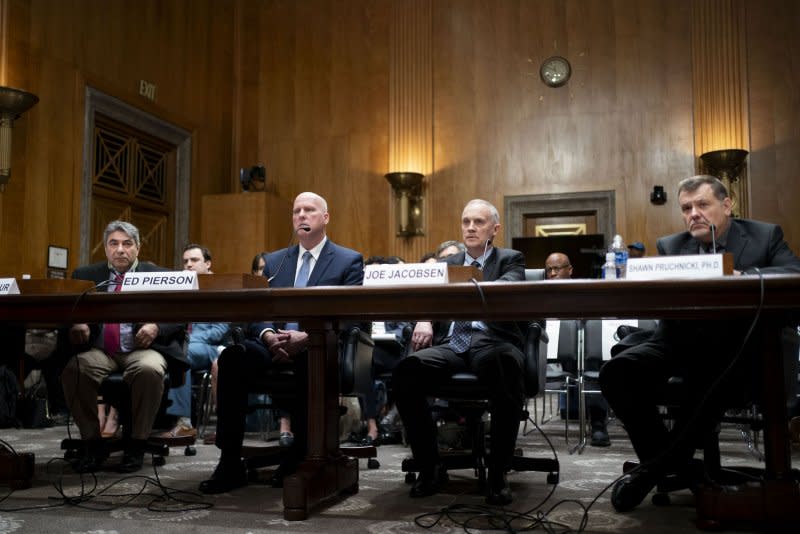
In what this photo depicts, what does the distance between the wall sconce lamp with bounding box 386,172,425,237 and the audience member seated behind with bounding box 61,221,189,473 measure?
469 centimetres

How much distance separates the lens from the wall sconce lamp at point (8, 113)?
18.2ft

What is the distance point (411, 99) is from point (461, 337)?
5.62 m

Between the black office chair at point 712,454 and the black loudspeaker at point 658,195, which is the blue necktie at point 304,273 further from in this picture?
the black loudspeaker at point 658,195

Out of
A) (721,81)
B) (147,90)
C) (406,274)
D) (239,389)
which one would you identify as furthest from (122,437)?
(721,81)

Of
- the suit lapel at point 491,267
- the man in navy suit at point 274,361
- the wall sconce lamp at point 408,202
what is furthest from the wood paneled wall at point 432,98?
the suit lapel at point 491,267

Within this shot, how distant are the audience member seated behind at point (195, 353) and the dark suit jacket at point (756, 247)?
107 inches

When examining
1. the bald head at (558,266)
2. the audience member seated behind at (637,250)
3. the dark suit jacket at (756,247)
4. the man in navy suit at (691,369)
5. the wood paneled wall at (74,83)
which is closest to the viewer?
the man in navy suit at (691,369)

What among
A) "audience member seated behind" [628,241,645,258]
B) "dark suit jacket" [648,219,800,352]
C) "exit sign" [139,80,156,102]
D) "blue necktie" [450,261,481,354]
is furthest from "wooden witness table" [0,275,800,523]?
"exit sign" [139,80,156,102]

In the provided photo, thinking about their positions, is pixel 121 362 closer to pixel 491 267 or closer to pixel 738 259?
pixel 491 267

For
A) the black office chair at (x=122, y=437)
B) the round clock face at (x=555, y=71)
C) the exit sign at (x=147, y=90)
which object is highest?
the round clock face at (x=555, y=71)

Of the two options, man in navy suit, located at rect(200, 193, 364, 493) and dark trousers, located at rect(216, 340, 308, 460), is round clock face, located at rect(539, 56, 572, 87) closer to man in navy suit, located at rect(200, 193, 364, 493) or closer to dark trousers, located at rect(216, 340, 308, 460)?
man in navy suit, located at rect(200, 193, 364, 493)

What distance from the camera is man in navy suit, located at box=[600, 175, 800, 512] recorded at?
7.89 feet

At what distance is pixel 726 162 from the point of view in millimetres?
7129

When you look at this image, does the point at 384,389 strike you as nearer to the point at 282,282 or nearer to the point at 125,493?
the point at 282,282
